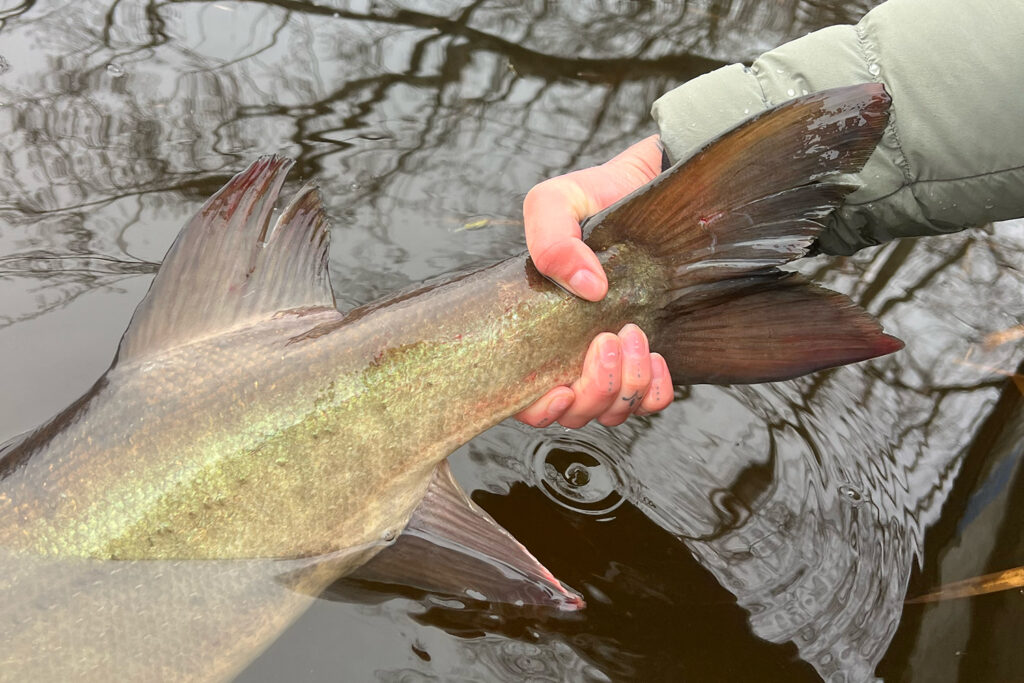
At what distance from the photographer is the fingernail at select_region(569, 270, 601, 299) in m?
1.99

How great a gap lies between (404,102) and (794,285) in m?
2.46

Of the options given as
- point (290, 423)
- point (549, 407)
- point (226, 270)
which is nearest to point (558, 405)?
point (549, 407)

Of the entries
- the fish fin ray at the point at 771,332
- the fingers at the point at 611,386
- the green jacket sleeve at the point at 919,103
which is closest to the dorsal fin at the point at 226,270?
the fingers at the point at 611,386

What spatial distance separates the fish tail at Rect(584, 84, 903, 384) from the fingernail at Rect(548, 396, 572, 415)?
26cm

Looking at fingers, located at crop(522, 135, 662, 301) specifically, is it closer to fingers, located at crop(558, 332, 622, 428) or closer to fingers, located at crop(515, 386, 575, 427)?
fingers, located at crop(558, 332, 622, 428)

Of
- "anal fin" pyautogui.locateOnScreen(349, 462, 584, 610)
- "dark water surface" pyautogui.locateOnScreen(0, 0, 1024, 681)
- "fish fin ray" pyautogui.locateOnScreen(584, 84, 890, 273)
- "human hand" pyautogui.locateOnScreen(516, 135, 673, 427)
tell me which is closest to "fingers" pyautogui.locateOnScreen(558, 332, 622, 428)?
"human hand" pyautogui.locateOnScreen(516, 135, 673, 427)

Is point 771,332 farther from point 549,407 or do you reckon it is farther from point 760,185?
point 549,407

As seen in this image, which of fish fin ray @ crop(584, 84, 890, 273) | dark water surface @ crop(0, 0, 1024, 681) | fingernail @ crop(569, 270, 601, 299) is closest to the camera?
fish fin ray @ crop(584, 84, 890, 273)

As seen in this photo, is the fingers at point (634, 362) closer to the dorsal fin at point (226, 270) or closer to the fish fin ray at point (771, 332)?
the fish fin ray at point (771, 332)

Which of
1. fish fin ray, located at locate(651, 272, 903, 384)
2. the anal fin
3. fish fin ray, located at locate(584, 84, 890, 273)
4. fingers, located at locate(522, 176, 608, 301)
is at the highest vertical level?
fish fin ray, located at locate(584, 84, 890, 273)

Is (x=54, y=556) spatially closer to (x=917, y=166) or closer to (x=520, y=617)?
(x=520, y=617)

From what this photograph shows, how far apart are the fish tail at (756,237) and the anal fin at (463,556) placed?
1.98ft

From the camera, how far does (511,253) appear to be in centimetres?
341

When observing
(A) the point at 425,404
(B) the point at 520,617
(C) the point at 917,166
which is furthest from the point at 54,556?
(C) the point at 917,166
